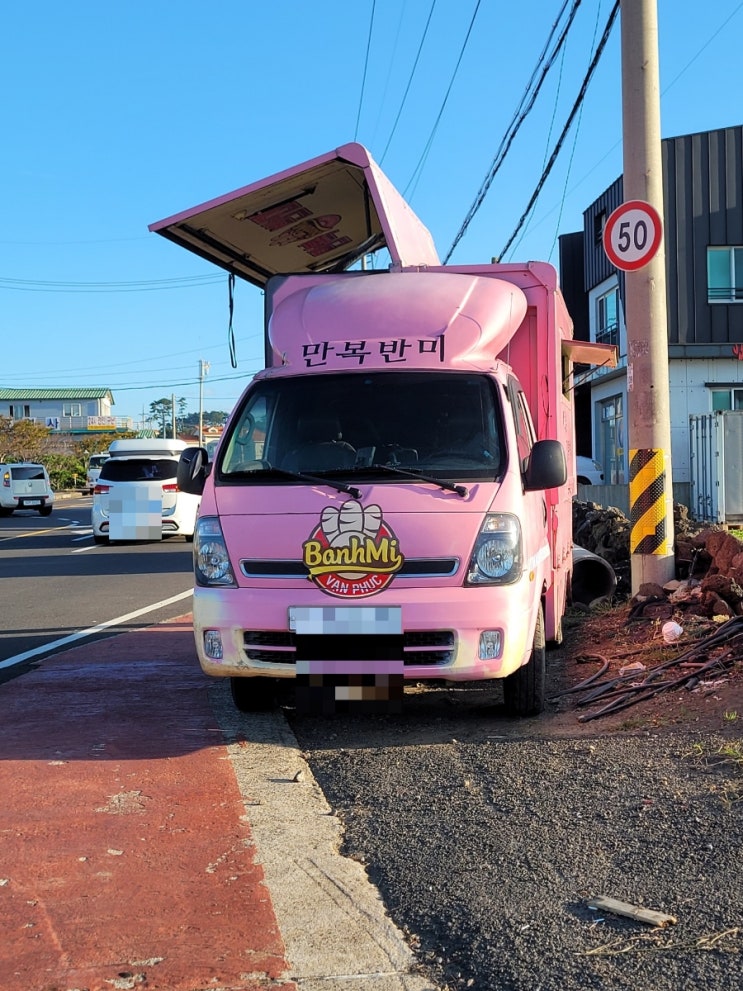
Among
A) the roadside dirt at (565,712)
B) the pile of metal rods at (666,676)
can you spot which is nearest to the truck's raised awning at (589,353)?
the roadside dirt at (565,712)

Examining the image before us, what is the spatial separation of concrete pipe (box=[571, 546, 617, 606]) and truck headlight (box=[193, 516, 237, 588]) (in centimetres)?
520

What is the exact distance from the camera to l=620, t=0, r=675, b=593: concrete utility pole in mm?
8344

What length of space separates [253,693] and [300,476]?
4.80ft

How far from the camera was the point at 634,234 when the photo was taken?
26.5 ft

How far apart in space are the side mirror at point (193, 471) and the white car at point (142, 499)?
1448cm

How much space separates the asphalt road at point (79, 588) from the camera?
10195 mm

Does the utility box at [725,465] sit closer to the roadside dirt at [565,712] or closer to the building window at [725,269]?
the building window at [725,269]

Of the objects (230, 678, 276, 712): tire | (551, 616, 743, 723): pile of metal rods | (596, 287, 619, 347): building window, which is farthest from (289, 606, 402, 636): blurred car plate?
(596, 287, 619, 347): building window

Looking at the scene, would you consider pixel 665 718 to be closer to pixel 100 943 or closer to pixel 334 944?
pixel 334 944

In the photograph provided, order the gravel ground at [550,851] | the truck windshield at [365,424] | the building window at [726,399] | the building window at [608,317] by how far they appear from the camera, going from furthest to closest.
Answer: the building window at [608,317]
the building window at [726,399]
the truck windshield at [365,424]
the gravel ground at [550,851]

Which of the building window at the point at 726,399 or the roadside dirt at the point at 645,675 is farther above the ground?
the building window at the point at 726,399

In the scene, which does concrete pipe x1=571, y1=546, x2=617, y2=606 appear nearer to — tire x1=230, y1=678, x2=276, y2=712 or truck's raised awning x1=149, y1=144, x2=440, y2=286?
truck's raised awning x1=149, y1=144, x2=440, y2=286

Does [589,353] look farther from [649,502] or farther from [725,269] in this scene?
[725,269]

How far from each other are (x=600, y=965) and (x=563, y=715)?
2954mm
